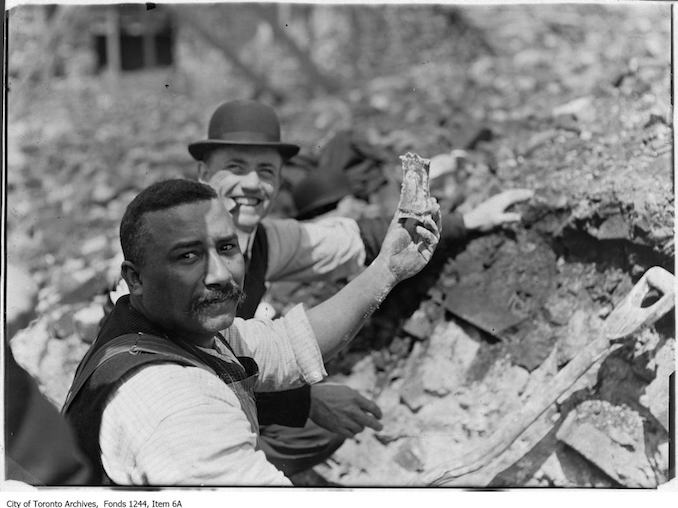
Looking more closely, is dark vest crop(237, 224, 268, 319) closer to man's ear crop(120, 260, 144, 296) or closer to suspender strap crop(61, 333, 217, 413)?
man's ear crop(120, 260, 144, 296)

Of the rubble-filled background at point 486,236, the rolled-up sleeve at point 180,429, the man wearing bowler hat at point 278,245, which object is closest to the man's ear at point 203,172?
the man wearing bowler hat at point 278,245

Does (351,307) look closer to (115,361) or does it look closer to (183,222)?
(183,222)

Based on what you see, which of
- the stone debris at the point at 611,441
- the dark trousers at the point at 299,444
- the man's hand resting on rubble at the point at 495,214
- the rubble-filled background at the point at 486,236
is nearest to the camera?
the stone debris at the point at 611,441

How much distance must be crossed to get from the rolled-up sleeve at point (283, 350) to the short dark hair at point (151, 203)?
42 centimetres

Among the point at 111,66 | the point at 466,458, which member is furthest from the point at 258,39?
the point at 466,458

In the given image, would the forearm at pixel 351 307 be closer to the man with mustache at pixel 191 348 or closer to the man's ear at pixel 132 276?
the man with mustache at pixel 191 348

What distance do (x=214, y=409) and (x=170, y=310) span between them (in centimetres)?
32

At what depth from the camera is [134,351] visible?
214 cm

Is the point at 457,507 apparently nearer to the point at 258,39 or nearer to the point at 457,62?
the point at 457,62

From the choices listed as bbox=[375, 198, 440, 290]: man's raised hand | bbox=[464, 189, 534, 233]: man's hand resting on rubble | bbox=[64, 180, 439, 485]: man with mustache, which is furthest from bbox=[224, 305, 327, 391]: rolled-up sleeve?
bbox=[464, 189, 534, 233]: man's hand resting on rubble

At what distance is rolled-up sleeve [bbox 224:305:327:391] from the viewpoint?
2.58 meters

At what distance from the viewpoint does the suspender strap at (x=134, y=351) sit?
84.4 inches

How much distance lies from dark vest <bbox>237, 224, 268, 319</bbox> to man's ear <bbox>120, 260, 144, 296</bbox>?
0.74 meters

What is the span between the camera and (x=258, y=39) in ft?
25.1
